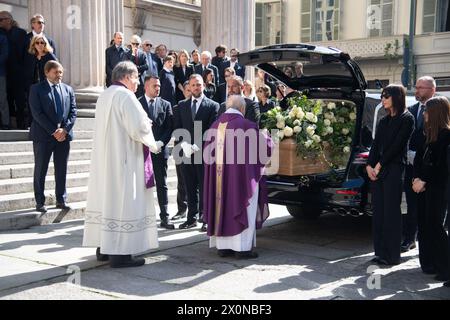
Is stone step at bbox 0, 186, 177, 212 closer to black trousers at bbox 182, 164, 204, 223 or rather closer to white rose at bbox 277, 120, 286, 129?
black trousers at bbox 182, 164, 204, 223

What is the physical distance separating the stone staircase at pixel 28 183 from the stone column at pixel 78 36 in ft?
3.08

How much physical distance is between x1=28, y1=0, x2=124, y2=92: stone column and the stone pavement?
399 cm

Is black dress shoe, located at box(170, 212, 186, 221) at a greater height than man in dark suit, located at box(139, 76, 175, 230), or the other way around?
man in dark suit, located at box(139, 76, 175, 230)

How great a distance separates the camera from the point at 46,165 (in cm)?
734

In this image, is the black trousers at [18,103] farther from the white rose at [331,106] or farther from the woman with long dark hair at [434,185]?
the woman with long dark hair at [434,185]

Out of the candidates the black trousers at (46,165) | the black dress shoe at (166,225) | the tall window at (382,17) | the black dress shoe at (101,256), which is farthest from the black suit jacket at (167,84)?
the tall window at (382,17)

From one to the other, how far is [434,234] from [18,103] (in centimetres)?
710

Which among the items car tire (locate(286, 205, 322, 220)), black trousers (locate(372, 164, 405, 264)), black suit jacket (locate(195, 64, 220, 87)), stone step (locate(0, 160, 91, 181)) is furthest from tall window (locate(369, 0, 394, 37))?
black trousers (locate(372, 164, 405, 264))

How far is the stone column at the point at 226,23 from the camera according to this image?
1308 centimetres

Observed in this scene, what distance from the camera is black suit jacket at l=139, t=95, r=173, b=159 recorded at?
7250mm

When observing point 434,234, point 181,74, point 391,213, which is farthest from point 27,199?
point 434,234

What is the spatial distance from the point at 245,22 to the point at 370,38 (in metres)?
17.5

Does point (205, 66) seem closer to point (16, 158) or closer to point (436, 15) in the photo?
point (16, 158)

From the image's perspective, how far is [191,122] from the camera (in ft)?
24.1
